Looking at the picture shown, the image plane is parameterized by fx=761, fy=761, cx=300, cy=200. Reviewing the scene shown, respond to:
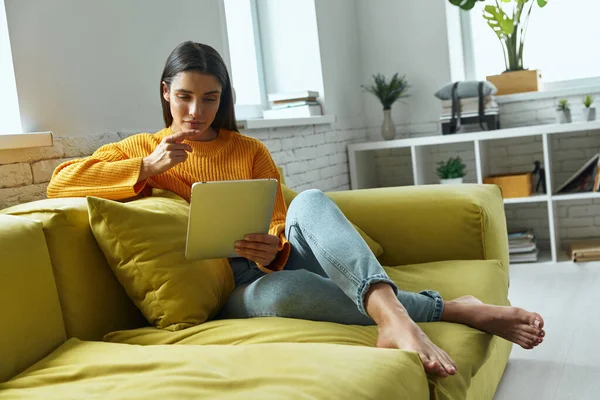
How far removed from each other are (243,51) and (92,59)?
1.78 m

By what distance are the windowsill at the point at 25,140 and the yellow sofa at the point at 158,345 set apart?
0.85ft

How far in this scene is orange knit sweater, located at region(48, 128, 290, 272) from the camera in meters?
2.01

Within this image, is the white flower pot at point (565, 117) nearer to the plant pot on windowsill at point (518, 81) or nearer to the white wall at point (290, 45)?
the plant pot on windowsill at point (518, 81)

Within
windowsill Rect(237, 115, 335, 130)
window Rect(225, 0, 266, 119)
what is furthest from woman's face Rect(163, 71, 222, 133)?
window Rect(225, 0, 266, 119)

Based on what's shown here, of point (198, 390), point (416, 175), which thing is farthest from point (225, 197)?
point (416, 175)

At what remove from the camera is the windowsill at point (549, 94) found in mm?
4359

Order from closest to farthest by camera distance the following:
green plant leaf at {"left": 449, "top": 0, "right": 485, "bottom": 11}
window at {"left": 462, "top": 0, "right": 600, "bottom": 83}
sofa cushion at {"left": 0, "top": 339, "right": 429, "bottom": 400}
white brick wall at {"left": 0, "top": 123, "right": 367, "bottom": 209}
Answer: sofa cushion at {"left": 0, "top": 339, "right": 429, "bottom": 400}, white brick wall at {"left": 0, "top": 123, "right": 367, "bottom": 209}, green plant leaf at {"left": 449, "top": 0, "right": 485, "bottom": 11}, window at {"left": 462, "top": 0, "right": 600, "bottom": 83}

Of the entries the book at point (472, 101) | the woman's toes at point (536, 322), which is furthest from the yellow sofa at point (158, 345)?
the book at point (472, 101)

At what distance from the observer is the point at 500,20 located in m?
4.38

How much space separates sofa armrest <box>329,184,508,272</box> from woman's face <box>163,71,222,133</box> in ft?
2.34

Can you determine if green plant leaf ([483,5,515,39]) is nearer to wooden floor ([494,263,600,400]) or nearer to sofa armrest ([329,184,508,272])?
wooden floor ([494,263,600,400])

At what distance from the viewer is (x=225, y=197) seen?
170cm

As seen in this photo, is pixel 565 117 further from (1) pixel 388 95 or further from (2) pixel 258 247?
(2) pixel 258 247

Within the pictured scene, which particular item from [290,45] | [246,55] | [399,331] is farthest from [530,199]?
[399,331]
